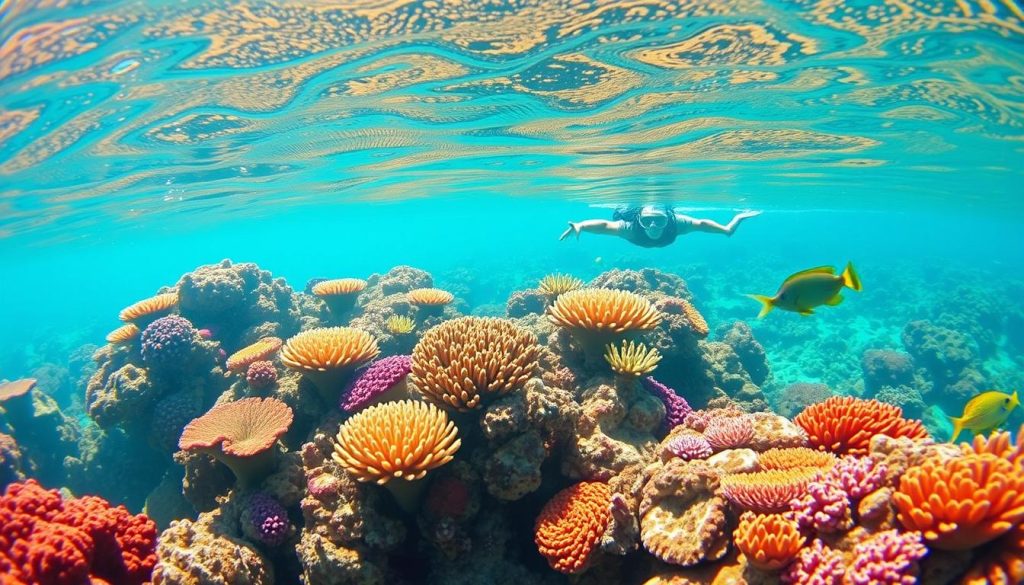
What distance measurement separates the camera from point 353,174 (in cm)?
2564

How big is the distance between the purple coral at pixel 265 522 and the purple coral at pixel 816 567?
14.9 ft

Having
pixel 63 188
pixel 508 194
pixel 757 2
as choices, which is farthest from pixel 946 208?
pixel 63 188

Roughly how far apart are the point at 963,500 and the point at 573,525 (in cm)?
270

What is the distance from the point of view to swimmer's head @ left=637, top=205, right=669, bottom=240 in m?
12.0

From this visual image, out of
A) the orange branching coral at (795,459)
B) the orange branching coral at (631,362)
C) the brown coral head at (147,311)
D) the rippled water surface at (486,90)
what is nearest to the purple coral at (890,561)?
the orange branching coral at (795,459)

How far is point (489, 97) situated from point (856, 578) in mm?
13652

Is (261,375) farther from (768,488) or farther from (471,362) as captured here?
(768,488)

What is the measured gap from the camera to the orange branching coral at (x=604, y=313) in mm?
5762

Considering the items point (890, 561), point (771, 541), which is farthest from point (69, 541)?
point (890, 561)

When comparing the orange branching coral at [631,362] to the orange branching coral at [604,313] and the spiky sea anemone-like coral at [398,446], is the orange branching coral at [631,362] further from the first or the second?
the spiky sea anemone-like coral at [398,446]

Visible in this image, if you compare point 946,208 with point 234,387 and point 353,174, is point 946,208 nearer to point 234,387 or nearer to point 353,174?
point 353,174

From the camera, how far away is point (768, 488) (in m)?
3.28

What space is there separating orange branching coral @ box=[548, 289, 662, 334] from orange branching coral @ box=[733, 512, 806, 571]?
2.89m

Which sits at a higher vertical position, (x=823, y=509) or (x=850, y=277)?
(x=850, y=277)
